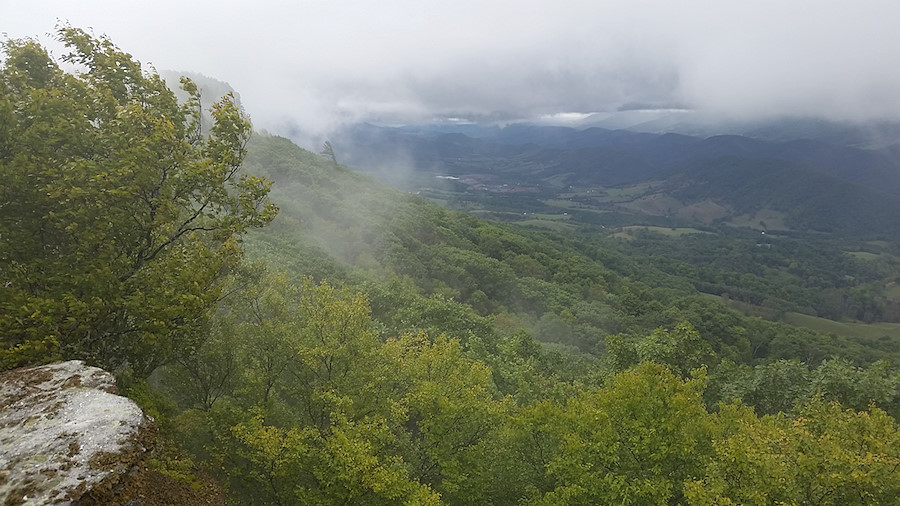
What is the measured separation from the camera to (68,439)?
32.0 feet

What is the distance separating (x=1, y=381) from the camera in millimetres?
11180

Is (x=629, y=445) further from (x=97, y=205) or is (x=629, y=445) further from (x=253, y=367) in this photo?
(x=97, y=205)

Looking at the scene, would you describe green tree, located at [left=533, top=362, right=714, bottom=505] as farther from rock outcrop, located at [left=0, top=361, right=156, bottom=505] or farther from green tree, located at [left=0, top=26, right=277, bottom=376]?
green tree, located at [left=0, top=26, right=277, bottom=376]

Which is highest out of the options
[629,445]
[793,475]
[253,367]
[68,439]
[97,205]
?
[97,205]

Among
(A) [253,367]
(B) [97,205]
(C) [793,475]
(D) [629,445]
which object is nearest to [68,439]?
(B) [97,205]

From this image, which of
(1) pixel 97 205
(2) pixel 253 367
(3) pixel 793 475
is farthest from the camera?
(2) pixel 253 367

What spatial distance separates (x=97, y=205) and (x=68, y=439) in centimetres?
649

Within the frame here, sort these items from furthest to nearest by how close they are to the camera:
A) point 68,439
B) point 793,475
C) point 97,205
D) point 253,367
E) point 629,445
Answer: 1. point 629,445
2. point 253,367
3. point 793,475
4. point 97,205
5. point 68,439

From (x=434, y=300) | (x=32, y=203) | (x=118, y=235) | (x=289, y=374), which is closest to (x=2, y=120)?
(x=32, y=203)

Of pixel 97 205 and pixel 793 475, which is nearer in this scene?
pixel 97 205

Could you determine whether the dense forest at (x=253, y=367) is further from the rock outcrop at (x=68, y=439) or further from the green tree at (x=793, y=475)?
the rock outcrop at (x=68, y=439)

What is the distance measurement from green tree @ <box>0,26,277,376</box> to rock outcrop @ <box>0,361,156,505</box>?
139 cm

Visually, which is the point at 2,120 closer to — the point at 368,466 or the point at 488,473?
the point at 368,466

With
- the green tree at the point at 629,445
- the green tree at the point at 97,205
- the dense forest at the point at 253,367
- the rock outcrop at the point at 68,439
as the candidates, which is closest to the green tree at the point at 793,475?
the dense forest at the point at 253,367
